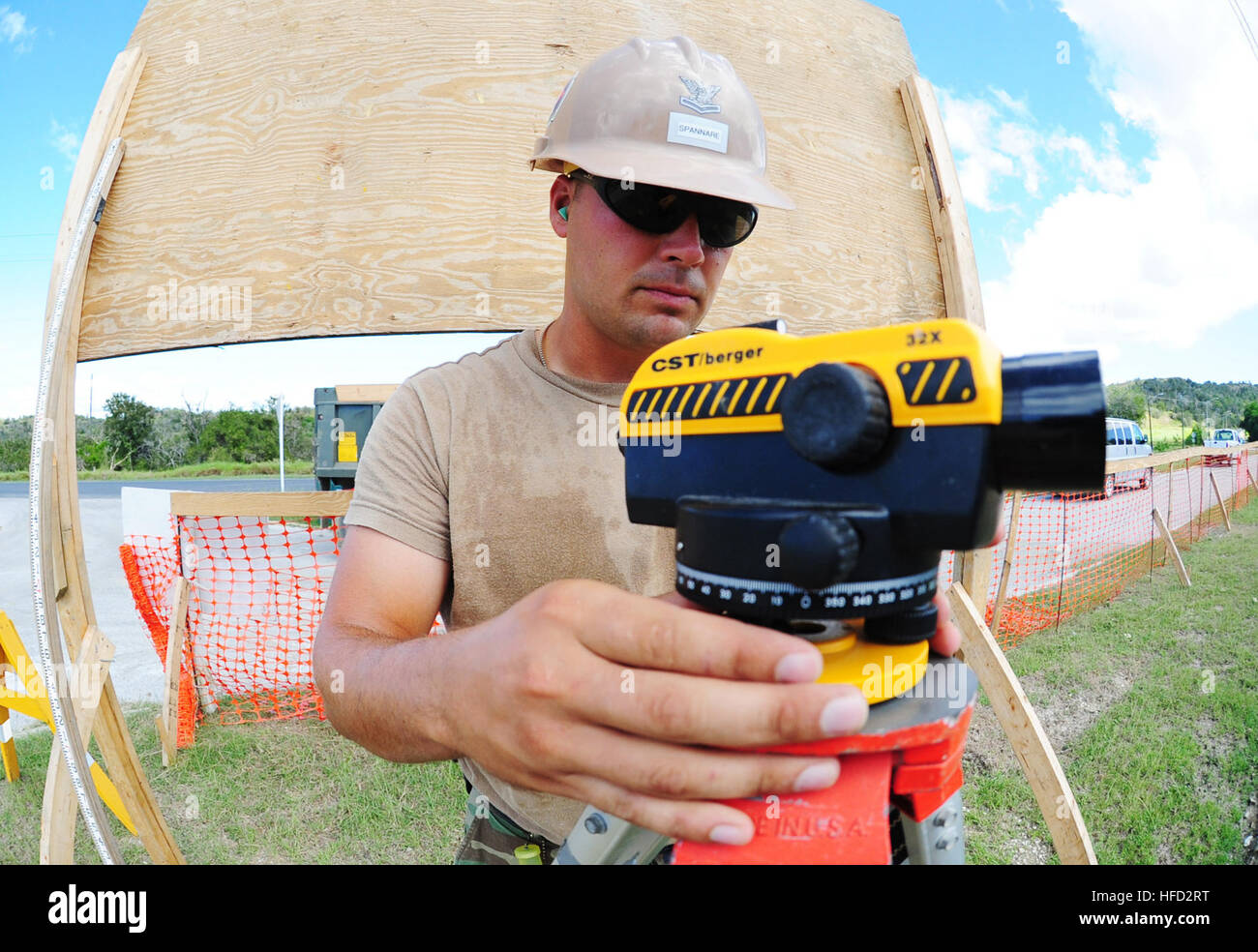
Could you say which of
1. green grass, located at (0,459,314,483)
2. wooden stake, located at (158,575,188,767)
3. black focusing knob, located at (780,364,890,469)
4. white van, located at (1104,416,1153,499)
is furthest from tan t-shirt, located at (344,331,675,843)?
green grass, located at (0,459,314,483)

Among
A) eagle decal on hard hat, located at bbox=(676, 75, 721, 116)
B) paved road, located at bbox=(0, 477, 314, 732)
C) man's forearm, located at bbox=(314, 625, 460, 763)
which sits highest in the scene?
→ eagle decal on hard hat, located at bbox=(676, 75, 721, 116)

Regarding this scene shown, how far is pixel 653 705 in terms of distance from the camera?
66 cm

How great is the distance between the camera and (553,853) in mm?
1701

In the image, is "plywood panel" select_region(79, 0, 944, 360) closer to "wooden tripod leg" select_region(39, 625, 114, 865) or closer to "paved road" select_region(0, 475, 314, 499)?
"wooden tripod leg" select_region(39, 625, 114, 865)

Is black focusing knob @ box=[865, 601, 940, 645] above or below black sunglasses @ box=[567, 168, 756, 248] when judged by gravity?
below

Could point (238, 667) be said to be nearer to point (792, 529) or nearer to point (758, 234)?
point (758, 234)

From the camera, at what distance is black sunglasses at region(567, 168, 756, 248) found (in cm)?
147

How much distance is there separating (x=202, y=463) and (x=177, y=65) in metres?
56.6

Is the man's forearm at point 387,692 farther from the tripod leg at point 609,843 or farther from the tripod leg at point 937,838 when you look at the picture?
the tripod leg at point 937,838

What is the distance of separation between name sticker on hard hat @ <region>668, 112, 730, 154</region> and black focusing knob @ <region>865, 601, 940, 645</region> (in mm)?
1178

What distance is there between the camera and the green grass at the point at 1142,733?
4.23 metres

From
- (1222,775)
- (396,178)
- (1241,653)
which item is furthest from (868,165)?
(1241,653)

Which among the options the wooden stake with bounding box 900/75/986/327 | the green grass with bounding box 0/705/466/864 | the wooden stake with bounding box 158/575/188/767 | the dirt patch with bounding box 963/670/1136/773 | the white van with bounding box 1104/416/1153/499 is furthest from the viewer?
the white van with bounding box 1104/416/1153/499

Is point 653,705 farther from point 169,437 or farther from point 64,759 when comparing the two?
point 169,437
